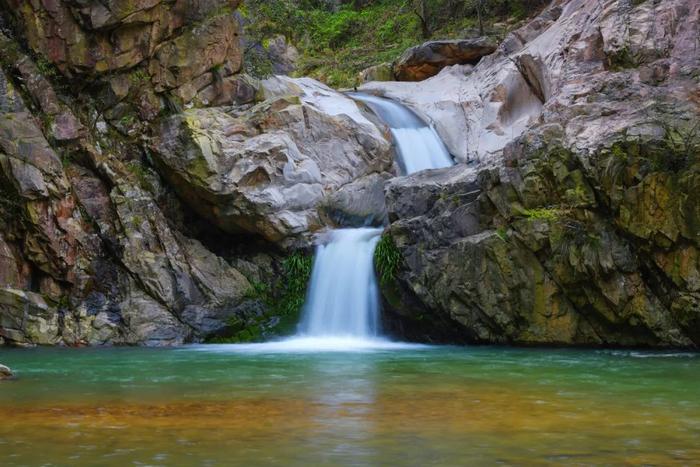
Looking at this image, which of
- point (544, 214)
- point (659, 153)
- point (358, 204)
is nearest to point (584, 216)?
point (544, 214)

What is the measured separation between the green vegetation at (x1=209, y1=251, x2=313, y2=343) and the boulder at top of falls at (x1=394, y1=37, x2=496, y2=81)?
40.5ft

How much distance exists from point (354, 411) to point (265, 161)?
13.2 m

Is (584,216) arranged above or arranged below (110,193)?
below

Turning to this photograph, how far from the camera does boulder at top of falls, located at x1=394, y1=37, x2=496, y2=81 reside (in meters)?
30.0

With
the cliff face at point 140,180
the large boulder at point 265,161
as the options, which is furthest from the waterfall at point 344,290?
the large boulder at point 265,161

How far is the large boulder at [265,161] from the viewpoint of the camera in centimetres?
2103

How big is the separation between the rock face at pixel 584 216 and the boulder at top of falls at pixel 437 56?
9054mm

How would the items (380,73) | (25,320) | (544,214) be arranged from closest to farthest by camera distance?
(544,214), (25,320), (380,73)

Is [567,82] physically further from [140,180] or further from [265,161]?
[140,180]

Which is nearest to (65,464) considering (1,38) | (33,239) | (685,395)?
(685,395)

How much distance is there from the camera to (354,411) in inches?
362

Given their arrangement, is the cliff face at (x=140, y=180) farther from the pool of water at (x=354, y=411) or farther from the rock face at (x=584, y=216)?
the pool of water at (x=354, y=411)

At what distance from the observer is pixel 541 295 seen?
17453mm

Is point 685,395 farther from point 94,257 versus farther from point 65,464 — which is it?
point 94,257
